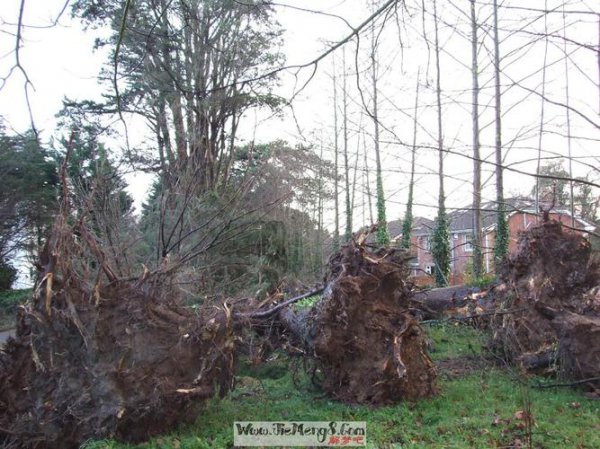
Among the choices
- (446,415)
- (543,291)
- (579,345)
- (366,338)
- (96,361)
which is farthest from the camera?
(543,291)

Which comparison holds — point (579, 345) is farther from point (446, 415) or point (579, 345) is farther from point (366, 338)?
point (366, 338)


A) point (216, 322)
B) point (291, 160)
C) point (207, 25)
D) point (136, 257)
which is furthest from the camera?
point (291, 160)

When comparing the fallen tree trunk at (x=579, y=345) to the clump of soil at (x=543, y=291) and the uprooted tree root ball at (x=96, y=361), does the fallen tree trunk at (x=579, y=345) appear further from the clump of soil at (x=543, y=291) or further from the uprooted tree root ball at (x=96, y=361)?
the uprooted tree root ball at (x=96, y=361)

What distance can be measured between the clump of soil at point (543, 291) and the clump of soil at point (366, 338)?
190 centimetres

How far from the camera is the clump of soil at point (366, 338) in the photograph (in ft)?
19.1

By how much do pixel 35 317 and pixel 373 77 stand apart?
4.00m

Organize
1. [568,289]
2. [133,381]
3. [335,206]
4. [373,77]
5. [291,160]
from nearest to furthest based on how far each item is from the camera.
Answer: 1. [373,77]
2. [133,381]
3. [568,289]
4. [291,160]
5. [335,206]

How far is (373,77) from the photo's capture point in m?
3.22

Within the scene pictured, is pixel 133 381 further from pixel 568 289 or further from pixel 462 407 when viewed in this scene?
pixel 568 289

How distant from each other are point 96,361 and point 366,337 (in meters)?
3.07

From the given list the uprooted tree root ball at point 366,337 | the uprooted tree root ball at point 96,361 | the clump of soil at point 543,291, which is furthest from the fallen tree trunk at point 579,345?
the uprooted tree root ball at point 96,361

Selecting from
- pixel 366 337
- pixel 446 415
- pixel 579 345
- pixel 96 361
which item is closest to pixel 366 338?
pixel 366 337

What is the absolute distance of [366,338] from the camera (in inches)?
240

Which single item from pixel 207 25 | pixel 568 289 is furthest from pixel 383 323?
pixel 207 25
